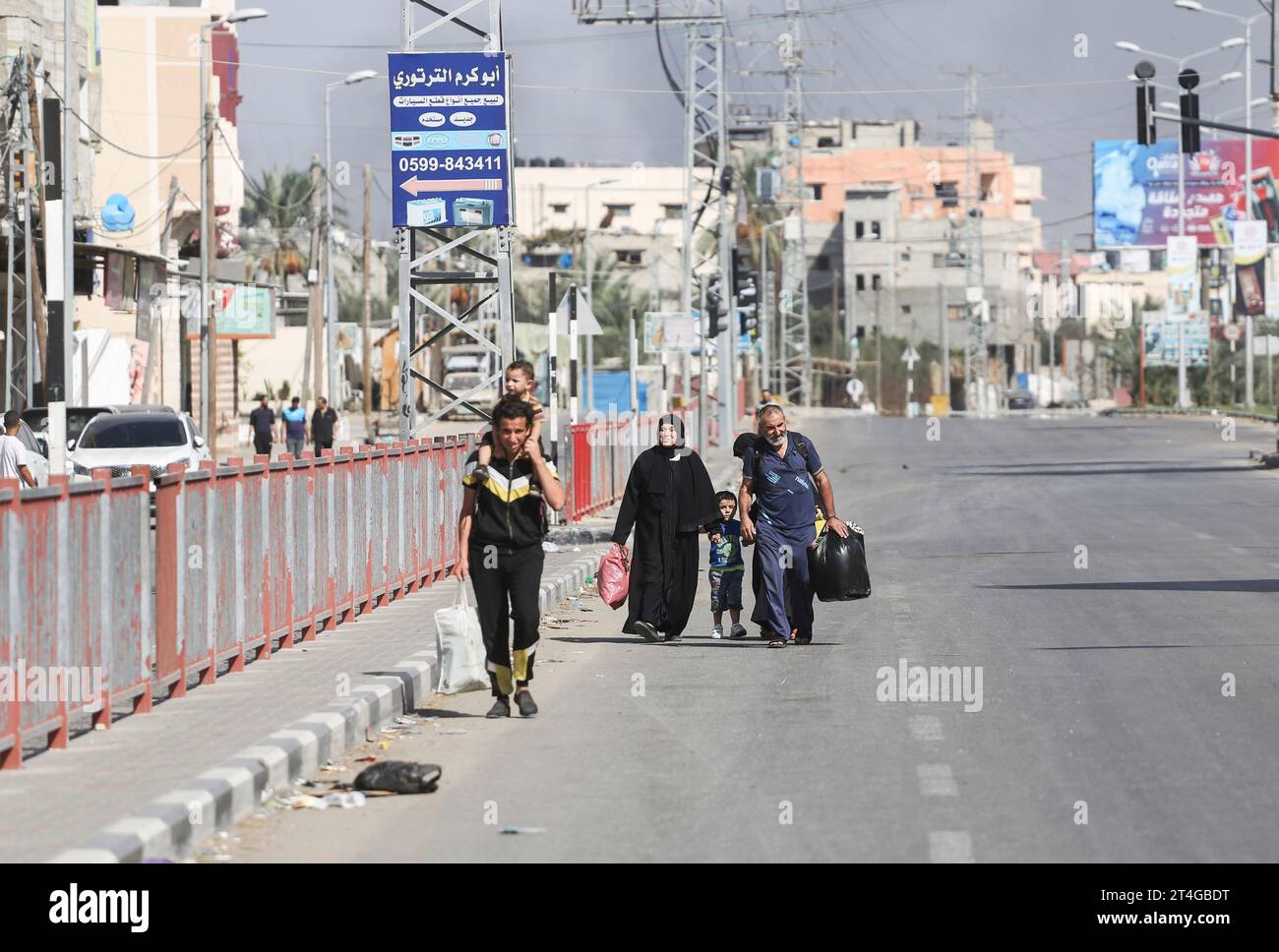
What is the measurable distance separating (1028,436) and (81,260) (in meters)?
29.5

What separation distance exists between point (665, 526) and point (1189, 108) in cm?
2508

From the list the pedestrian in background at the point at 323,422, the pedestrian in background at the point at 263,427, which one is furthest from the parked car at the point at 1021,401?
the pedestrian in background at the point at 263,427

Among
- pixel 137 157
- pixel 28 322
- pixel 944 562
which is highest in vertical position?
pixel 137 157

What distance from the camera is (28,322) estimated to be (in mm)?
34781

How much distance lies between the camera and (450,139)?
20.8 metres

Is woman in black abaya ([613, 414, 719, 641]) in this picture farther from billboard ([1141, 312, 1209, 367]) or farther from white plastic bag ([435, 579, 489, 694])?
billboard ([1141, 312, 1209, 367])

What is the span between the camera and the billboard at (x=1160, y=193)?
3506 inches

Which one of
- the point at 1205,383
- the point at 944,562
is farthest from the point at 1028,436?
the point at 944,562

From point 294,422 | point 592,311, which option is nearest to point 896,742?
point 294,422

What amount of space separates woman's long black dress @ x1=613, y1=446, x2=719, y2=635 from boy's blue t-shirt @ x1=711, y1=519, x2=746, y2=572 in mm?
362

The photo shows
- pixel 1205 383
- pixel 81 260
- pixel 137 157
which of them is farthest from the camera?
pixel 1205 383

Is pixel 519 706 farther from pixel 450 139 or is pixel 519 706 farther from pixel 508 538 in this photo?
pixel 450 139
